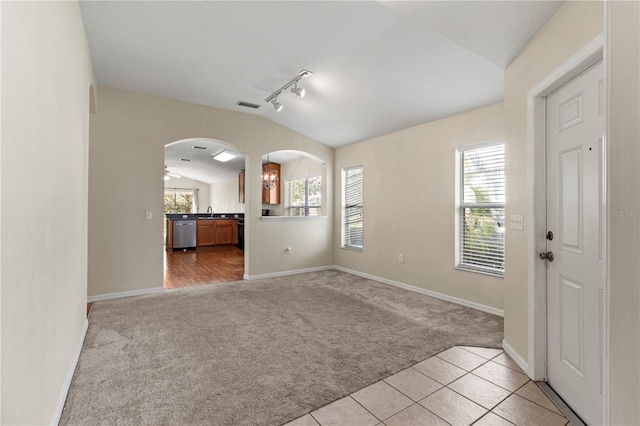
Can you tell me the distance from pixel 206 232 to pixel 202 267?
3.26 meters

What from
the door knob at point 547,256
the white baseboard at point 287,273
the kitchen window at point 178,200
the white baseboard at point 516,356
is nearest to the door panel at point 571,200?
the door knob at point 547,256

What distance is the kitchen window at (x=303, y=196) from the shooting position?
7.54m

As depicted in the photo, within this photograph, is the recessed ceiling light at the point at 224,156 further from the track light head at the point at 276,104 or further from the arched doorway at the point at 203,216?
the track light head at the point at 276,104

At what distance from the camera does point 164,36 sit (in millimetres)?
3000

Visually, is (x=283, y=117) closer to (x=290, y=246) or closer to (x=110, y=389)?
(x=290, y=246)

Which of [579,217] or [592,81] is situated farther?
[579,217]

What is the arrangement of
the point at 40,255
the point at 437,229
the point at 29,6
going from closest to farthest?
the point at 29,6, the point at 40,255, the point at 437,229

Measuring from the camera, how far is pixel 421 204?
4402 mm

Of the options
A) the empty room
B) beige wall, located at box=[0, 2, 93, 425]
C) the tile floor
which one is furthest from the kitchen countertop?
the tile floor

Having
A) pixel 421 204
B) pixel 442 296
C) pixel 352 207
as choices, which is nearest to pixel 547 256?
pixel 442 296

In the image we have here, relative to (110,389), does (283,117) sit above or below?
above

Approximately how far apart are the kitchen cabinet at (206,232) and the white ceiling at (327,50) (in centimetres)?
535

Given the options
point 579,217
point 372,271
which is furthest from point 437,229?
point 579,217

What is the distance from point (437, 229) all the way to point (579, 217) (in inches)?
Answer: 92.2
